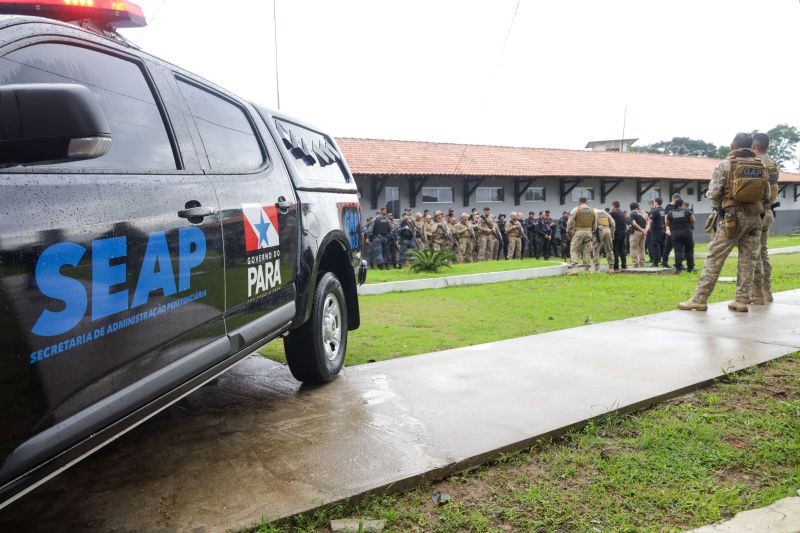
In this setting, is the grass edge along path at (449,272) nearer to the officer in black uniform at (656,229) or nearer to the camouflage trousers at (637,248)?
the camouflage trousers at (637,248)

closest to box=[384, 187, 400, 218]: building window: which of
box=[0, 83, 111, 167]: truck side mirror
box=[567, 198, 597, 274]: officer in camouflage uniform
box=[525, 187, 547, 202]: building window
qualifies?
box=[525, 187, 547, 202]: building window

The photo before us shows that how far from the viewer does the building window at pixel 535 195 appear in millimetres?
26984

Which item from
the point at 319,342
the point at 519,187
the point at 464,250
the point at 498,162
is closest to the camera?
the point at 319,342

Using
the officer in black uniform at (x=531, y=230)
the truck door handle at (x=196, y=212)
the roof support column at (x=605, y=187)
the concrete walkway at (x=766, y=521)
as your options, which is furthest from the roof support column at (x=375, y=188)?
the concrete walkway at (x=766, y=521)

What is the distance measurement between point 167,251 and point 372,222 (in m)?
16.0

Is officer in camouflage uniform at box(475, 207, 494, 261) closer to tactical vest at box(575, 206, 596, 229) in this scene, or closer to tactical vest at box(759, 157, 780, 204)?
tactical vest at box(575, 206, 596, 229)

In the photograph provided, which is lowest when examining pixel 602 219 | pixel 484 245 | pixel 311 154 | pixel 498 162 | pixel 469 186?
pixel 484 245

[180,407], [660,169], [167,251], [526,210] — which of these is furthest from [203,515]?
[660,169]

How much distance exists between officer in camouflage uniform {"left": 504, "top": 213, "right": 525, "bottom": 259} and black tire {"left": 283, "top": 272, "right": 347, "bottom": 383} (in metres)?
16.9

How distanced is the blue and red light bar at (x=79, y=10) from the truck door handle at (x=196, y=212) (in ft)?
2.82

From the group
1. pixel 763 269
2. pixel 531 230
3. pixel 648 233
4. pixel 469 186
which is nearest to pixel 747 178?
pixel 763 269

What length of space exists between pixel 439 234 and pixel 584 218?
6148mm

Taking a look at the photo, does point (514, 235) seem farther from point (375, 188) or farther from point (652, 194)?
point (652, 194)

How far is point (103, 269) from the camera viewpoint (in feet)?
6.02
